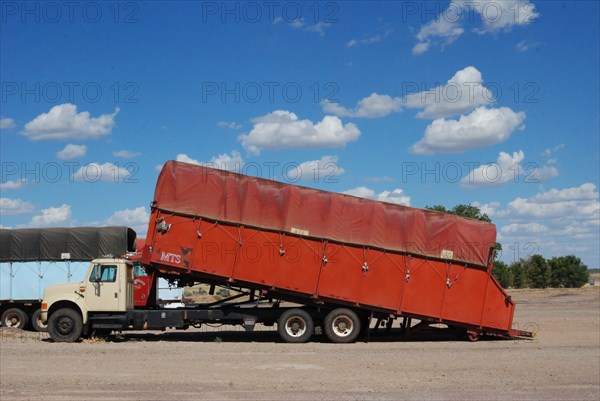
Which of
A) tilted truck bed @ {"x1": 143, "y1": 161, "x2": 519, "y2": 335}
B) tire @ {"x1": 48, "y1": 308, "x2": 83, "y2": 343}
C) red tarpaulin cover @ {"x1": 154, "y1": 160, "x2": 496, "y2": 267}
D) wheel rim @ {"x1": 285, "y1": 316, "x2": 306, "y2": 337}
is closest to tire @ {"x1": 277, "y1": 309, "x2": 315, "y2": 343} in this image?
wheel rim @ {"x1": 285, "y1": 316, "x2": 306, "y2": 337}

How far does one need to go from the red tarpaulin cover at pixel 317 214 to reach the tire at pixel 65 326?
417 centimetres

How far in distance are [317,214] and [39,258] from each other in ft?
37.2

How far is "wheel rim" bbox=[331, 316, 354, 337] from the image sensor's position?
2070cm

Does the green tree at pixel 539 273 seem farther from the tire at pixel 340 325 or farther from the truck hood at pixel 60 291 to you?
the truck hood at pixel 60 291

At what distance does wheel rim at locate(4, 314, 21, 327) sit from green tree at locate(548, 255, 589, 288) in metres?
66.3

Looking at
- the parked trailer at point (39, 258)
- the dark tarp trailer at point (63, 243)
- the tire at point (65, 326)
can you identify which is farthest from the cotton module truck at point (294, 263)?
the parked trailer at point (39, 258)

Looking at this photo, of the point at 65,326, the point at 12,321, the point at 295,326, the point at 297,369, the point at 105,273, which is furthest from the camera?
the point at 12,321

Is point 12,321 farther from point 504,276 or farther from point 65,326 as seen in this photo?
point 504,276

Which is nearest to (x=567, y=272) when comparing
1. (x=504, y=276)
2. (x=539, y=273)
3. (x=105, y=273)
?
(x=539, y=273)

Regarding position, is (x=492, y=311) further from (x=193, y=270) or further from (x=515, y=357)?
(x=193, y=270)

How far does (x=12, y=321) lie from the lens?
25.1 meters

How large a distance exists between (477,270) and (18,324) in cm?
1621

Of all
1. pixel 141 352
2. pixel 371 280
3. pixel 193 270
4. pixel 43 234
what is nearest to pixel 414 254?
pixel 371 280

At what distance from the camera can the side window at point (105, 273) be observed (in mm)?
20188
